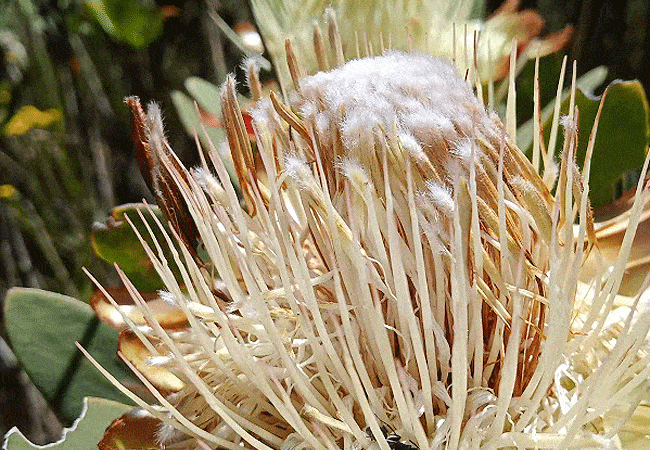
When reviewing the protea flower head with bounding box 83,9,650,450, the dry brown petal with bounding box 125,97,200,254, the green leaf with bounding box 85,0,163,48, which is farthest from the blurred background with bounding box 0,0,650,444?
the protea flower head with bounding box 83,9,650,450

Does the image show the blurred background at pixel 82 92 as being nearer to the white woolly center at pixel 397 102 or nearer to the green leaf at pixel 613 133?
the green leaf at pixel 613 133

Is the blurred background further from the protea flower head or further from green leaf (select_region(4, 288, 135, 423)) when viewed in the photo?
the protea flower head

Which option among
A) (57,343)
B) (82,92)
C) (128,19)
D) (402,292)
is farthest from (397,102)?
(82,92)

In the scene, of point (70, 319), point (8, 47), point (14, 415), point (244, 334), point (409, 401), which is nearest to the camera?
point (409, 401)

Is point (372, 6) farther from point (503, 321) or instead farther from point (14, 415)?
point (14, 415)

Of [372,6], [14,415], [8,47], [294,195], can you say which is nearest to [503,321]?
[294,195]

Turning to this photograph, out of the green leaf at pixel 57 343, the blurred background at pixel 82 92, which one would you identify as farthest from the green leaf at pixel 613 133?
the blurred background at pixel 82 92
